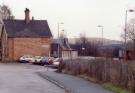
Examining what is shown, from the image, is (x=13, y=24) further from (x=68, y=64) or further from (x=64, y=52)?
(x=68, y=64)

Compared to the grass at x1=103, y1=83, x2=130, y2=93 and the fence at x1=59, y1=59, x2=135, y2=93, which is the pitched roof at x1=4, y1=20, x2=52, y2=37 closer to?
the fence at x1=59, y1=59, x2=135, y2=93

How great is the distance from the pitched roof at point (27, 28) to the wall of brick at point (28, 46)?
1.11 meters

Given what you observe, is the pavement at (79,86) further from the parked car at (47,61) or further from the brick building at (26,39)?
the brick building at (26,39)

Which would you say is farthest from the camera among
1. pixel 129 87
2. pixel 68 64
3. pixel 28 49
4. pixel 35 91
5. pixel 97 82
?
pixel 28 49

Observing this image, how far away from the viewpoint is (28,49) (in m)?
99.6

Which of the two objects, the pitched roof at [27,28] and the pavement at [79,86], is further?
the pitched roof at [27,28]

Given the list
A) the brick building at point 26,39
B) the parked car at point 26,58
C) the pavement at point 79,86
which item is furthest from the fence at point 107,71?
the brick building at point 26,39

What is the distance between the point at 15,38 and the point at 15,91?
241 ft

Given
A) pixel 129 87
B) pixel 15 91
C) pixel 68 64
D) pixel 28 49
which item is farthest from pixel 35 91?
pixel 28 49

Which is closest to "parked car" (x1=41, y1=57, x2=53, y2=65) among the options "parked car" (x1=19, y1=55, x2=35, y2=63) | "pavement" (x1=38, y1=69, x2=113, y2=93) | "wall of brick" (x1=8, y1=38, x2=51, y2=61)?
"parked car" (x1=19, y1=55, x2=35, y2=63)

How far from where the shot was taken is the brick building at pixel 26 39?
3905 inches

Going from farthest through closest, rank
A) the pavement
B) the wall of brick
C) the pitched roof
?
the pitched roof → the wall of brick → the pavement

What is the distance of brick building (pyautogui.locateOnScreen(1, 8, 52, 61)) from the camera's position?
99188mm

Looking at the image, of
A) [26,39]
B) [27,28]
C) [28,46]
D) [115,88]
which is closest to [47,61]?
[28,46]
